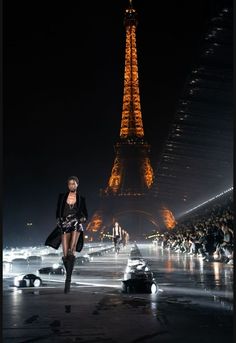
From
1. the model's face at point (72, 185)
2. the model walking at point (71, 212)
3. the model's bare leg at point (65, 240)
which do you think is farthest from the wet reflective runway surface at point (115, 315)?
the model's face at point (72, 185)

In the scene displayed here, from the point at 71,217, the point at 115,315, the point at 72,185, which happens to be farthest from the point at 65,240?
the point at 115,315

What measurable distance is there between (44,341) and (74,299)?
9.64 feet

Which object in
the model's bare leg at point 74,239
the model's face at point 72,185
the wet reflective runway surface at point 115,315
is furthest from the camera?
the model's bare leg at point 74,239

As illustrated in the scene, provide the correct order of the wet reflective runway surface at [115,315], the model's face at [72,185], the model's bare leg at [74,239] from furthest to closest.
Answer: the model's bare leg at [74,239], the model's face at [72,185], the wet reflective runway surface at [115,315]

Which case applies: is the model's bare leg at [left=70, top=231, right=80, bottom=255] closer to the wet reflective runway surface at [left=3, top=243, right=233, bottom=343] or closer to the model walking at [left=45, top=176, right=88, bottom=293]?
the model walking at [left=45, top=176, right=88, bottom=293]

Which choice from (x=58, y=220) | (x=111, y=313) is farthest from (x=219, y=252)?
(x=111, y=313)

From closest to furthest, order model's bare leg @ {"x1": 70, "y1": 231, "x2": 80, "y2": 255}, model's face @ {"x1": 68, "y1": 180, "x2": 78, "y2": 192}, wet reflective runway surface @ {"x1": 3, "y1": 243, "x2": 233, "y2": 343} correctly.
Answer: wet reflective runway surface @ {"x1": 3, "y1": 243, "x2": 233, "y2": 343} → model's face @ {"x1": 68, "y1": 180, "x2": 78, "y2": 192} → model's bare leg @ {"x1": 70, "y1": 231, "x2": 80, "y2": 255}

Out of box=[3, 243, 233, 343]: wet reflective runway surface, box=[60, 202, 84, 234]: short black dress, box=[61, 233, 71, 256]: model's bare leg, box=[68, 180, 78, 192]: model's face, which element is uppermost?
box=[68, 180, 78, 192]: model's face

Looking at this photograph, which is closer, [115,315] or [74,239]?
[115,315]

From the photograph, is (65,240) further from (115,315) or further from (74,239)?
(115,315)

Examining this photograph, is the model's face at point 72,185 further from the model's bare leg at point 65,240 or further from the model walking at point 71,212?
the model's bare leg at point 65,240

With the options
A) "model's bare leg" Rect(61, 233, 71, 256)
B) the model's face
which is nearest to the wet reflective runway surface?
"model's bare leg" Rect(61, 233, 71, 256)

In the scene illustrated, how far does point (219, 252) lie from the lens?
2117cm

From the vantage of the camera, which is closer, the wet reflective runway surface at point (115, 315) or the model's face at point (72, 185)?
the wet reflective runway surface at point (115, 315)
